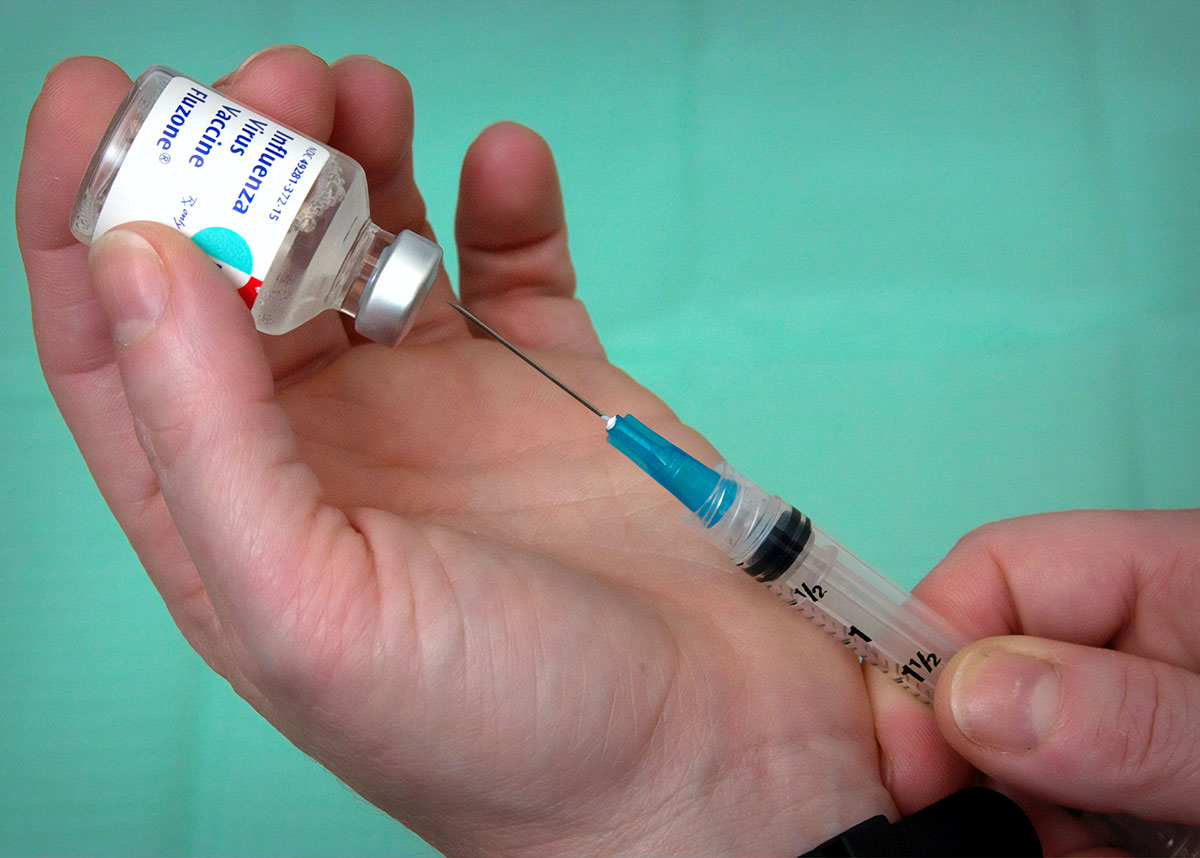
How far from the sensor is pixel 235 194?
0.72 metres

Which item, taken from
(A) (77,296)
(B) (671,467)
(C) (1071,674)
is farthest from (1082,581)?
(A) (77,296)

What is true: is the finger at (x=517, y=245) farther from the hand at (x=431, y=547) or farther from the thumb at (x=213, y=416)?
the thumb at (x=213, y=416)

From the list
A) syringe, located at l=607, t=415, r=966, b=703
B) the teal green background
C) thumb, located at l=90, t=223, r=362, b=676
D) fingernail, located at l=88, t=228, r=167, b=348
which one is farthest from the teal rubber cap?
the teal green background

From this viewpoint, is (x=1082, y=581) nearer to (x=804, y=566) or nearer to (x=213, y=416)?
(x=804, y=566)

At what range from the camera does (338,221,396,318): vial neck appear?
85cm

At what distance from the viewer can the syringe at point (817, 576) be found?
812 millimetres

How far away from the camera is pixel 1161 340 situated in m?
1.59

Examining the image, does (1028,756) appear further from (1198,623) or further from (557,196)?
(557,196)

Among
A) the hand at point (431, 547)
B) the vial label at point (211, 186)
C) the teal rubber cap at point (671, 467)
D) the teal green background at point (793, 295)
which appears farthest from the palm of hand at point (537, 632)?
the teal green background at point (793, 295)

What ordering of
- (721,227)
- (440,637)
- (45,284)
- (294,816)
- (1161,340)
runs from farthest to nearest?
(721,227)
(1161,340)
(294,816)
(45,284)
(440,637)

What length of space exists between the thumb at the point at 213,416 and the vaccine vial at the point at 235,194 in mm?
36

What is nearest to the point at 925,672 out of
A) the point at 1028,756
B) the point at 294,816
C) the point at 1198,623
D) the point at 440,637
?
the point at 1028,756

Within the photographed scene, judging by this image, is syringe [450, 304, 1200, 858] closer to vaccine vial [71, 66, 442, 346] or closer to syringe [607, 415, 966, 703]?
syringe [607, 415, 966, 703]

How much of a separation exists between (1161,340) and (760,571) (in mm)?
1084
